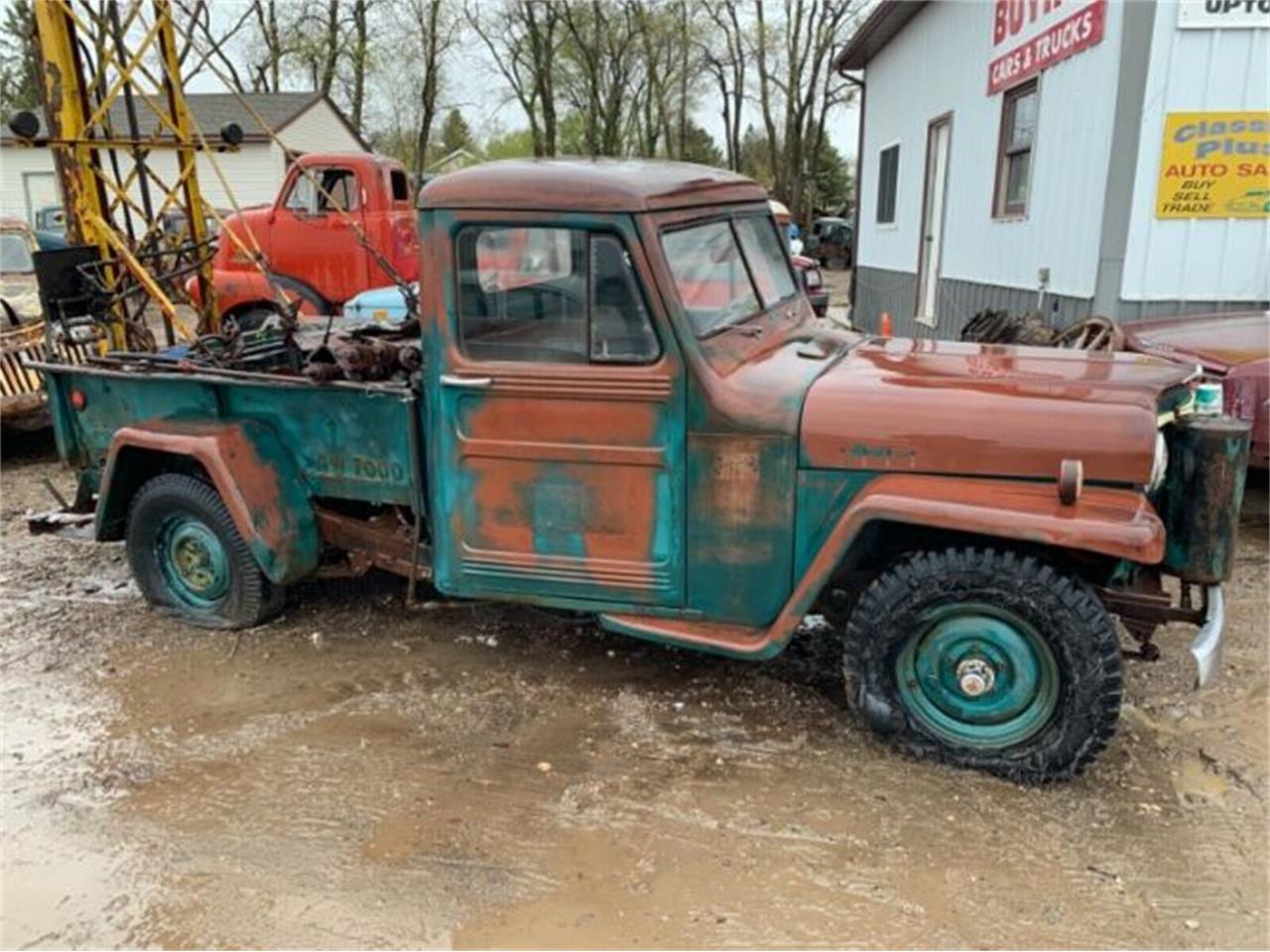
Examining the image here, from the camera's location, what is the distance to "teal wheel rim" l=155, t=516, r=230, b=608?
4363 mm

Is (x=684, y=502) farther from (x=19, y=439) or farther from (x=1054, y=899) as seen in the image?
(x=19, y=439)

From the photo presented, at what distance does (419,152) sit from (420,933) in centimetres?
3361

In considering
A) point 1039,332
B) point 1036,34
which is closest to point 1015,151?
point 1036,34

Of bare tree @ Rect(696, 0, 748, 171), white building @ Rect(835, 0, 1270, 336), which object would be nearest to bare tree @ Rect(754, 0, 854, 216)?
bare tree @ Rect(696, 0, 748, 171)

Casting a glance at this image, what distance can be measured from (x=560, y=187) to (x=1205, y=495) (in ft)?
7.49

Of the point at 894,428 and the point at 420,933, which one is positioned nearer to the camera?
the point at 420,933

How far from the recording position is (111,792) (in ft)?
10.6

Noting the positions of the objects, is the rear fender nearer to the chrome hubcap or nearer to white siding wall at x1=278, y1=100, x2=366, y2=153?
the chrome hubcap

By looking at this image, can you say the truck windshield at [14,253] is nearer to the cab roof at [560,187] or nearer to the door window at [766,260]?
the cab roof at [560,187]

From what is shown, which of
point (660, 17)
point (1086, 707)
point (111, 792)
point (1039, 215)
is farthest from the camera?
point (660, 17)

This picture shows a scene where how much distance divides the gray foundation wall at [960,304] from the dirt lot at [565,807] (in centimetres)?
284

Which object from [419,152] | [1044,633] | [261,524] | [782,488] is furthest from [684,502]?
[419,152]

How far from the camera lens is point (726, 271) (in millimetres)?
3725

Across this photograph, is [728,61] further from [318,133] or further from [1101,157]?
[1101,157]
